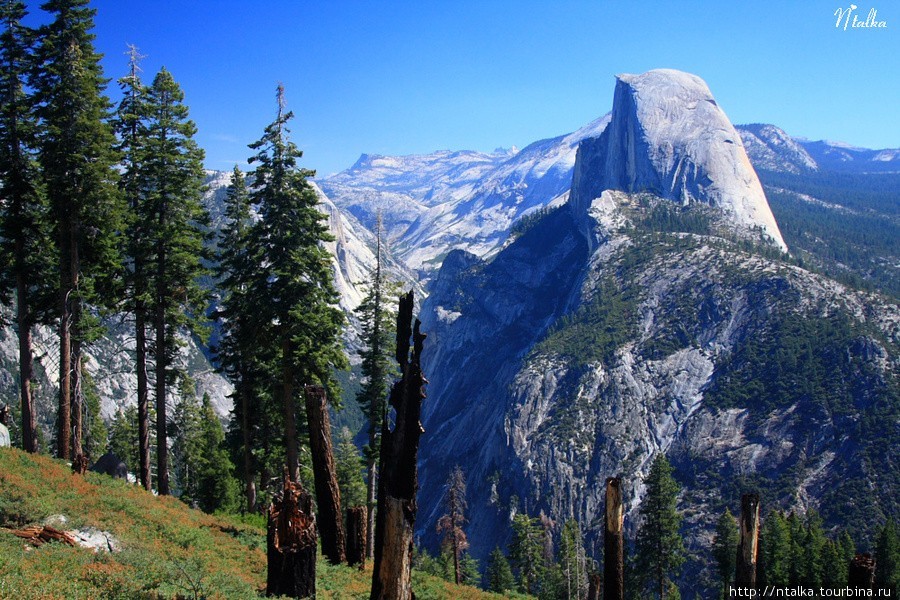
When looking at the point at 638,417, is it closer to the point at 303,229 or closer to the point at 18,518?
the point at 303,229

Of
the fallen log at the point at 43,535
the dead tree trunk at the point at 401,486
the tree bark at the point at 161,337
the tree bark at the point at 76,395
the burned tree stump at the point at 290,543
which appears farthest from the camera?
the tree bark at the point at 161,337

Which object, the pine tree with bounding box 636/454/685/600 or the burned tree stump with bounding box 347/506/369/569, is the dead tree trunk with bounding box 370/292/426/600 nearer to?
the burned tree stump with bounding box 347/506/369/569

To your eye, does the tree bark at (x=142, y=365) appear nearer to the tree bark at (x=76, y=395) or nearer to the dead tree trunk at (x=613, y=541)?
the tree bark at (x=76, y=395)

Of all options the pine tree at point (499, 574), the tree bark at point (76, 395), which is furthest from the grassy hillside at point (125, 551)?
the pine tree at point (499, 574)

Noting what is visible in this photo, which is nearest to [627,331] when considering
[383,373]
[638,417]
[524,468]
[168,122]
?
[638,417]

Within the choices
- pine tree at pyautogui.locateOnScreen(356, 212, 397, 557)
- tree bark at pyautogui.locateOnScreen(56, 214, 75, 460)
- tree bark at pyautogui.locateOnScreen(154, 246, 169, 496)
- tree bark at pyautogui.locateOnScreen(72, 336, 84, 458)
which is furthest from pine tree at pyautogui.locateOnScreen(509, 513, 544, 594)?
tree bark at pyautogui.locateOnScreen(56, 214, 75, 460)

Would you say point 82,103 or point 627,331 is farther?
point 627,331
